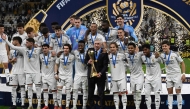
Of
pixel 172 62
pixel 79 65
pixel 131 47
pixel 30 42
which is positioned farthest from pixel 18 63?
pixel 172 62

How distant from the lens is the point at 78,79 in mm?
12711

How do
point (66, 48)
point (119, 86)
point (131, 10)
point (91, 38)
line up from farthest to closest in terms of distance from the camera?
point (131, 10) < point (91, 38) < point (66, 48) < point (119, 86)

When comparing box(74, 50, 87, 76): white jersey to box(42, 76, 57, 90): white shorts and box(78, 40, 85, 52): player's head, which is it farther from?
box(42, 76, 57, 90): white shorts

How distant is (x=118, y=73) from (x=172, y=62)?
1280 millimetres

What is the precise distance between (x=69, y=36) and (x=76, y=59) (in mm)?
1127

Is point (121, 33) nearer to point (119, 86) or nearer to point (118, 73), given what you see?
point (118, 73)

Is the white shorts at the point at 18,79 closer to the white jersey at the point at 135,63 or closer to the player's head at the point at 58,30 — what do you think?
the player's head at the point at 58,30

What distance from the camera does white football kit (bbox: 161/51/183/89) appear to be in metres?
12.2

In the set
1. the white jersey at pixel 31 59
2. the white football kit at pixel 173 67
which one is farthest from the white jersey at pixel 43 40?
the white football kit at pixel 173 67

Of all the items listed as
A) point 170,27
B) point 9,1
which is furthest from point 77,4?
point 9,1

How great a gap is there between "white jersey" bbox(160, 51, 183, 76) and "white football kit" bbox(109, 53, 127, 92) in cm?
99

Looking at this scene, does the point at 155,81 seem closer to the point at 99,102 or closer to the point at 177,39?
the point at 99,102

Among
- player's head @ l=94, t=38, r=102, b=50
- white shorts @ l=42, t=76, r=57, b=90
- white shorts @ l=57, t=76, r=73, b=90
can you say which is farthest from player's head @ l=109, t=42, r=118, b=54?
white shorts @ l=42, t=76, r=57, b=90

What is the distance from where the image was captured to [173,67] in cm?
1223
